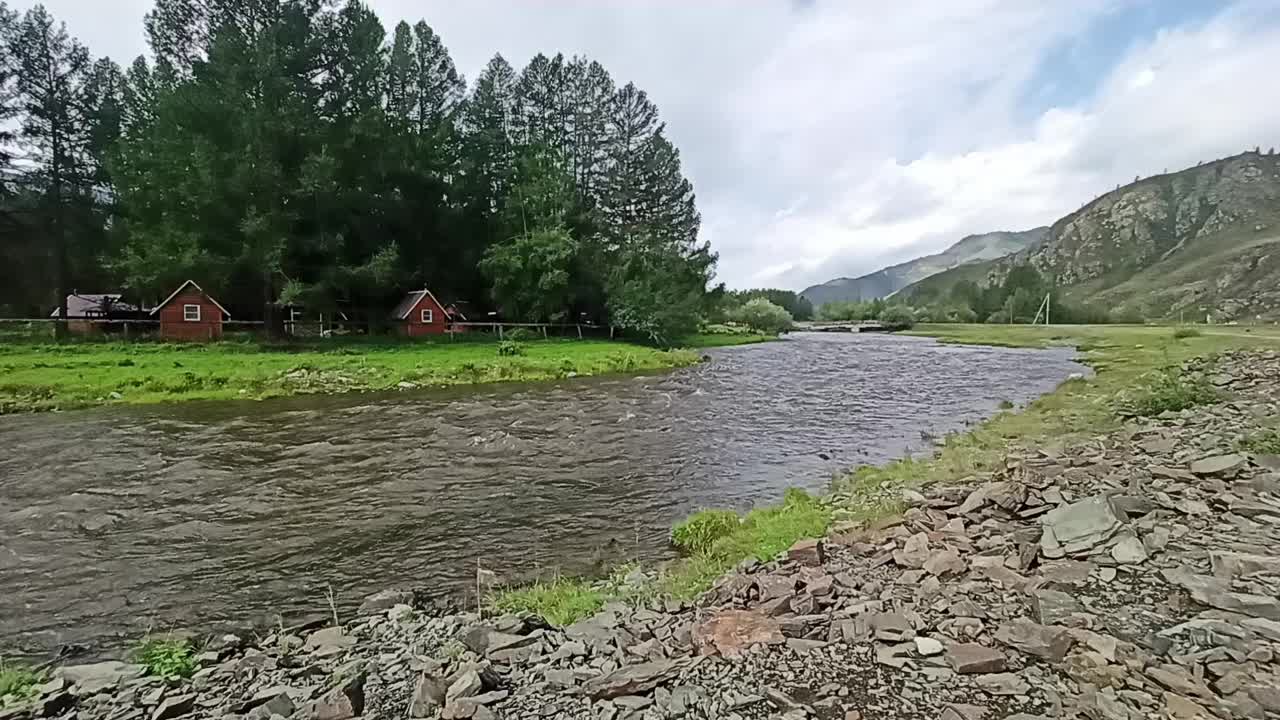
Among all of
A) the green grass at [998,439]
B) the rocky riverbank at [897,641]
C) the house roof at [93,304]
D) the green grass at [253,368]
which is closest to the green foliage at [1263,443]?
the rocky riverbank at [897,641]

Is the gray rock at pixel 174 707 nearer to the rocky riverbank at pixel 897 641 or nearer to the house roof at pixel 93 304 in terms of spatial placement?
the rocky riverbank at pixel 897 641

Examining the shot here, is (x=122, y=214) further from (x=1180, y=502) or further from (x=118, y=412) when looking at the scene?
(x=1180, y=502)

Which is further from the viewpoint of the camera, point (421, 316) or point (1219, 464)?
point (421, 316)

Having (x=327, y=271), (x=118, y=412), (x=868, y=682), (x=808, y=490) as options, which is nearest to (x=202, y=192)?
(x=327, y=271)

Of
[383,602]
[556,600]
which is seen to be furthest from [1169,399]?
[383,602]

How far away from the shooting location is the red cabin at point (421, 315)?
55812 millimetres

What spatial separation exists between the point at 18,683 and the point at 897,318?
6249 inches

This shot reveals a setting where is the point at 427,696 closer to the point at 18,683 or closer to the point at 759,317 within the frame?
the point at 18,683

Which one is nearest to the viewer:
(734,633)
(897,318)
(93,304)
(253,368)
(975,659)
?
(975,659)

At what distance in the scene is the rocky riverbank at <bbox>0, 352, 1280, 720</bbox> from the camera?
13.7 ft

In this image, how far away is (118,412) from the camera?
2281 centimetres

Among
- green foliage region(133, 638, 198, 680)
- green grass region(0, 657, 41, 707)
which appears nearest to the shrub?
green foliage region(133, 638, 198, 680)

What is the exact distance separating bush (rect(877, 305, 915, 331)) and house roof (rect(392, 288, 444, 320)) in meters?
112

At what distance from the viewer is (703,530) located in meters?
Answer: 10.2
